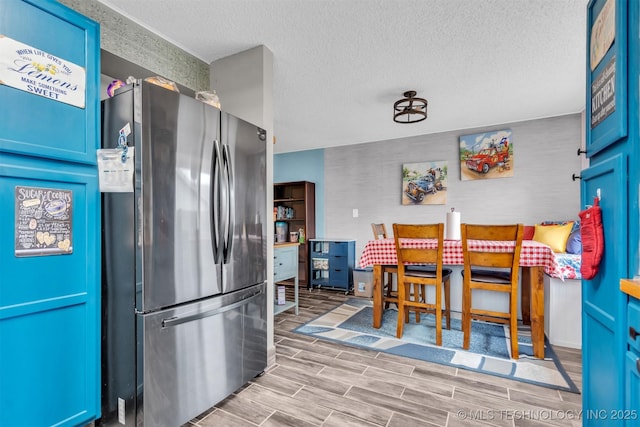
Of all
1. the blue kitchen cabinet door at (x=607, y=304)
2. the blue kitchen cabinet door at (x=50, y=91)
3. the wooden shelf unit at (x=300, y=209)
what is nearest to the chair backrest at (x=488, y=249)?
the blue kitchen cabinet door at (x=607, y=304)

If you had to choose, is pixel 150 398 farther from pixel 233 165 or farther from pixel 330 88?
pixel 330 88

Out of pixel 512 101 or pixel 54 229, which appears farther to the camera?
pixel 512 101

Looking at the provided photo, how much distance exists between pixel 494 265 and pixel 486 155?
7.85ft

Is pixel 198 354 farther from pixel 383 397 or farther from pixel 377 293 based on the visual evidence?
pixel 377 293

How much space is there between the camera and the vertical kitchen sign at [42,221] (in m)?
1.26

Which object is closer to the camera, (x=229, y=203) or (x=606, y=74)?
(x=606, y=74)

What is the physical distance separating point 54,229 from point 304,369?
5.89ft

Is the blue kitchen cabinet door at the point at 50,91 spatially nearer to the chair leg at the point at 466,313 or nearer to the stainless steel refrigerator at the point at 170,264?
the stainless steel refrigerator at the point at 170,264

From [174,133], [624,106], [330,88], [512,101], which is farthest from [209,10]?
[512,101]

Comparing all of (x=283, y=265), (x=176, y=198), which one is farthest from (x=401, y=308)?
(x=176, y=198)

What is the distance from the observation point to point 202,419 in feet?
5.46

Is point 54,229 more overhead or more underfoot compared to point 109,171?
more underfoot

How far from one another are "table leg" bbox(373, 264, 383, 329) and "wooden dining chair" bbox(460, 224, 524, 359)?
784 millimetres

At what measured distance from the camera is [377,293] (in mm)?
3004
